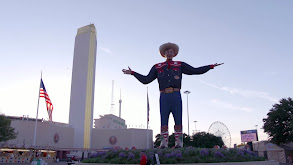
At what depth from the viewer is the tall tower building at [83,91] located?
5456 cm

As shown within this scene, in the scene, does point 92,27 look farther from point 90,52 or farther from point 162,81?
point 162,81

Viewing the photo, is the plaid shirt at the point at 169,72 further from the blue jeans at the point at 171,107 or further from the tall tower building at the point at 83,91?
the tall tower building at the point at 83,91

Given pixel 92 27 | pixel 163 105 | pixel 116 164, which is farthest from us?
pixel 92 27

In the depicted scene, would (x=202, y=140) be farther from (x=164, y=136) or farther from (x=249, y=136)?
(x=164, y=136)

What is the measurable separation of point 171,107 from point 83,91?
141ft

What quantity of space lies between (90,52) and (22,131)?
820 inches

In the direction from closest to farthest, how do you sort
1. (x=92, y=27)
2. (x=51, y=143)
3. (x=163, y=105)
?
(x=163, y=105), (x=51, y=143), (x=92, y=27)

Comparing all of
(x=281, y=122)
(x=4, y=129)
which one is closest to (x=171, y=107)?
(x=281, y=122)

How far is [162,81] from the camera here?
14.6m

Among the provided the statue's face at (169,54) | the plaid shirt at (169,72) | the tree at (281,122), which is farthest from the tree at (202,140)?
the statue's face at (169,54)

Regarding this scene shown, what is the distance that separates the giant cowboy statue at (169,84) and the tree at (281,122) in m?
24.1

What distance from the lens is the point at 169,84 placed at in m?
14.4

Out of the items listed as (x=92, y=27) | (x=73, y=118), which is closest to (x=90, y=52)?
(x=92, y=27)

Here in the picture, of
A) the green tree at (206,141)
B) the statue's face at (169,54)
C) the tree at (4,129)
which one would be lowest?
the green tree at (206,141)
